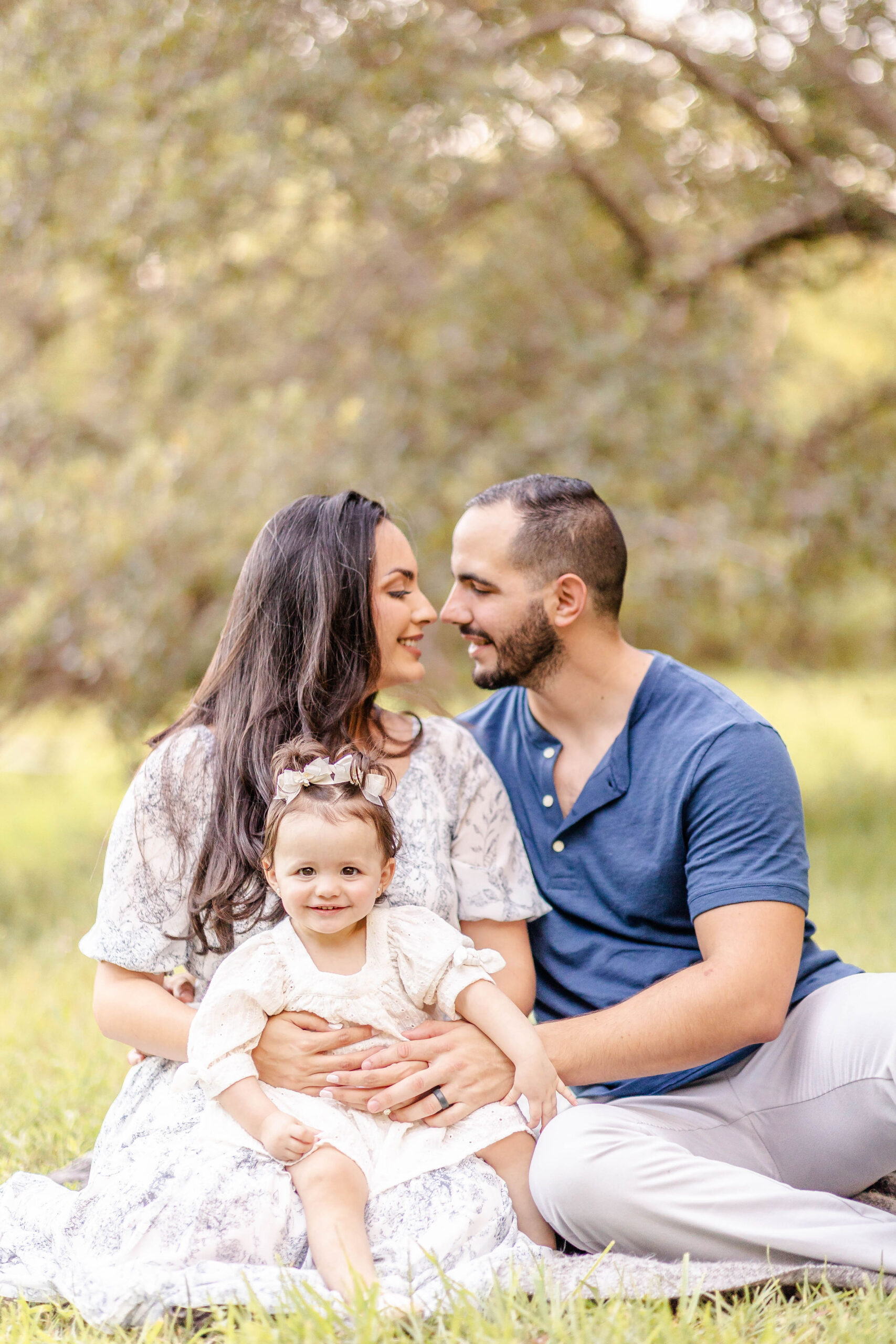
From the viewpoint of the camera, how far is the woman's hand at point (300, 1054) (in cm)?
243

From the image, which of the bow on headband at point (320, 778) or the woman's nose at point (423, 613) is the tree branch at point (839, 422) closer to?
the woman's nose at point (423, 613)

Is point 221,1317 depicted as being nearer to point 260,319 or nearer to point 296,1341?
point 296,1341

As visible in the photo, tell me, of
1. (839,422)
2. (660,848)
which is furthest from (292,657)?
(839,422)

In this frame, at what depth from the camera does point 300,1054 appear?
7.99 ft

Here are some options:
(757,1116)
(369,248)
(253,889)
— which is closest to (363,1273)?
(253,889)

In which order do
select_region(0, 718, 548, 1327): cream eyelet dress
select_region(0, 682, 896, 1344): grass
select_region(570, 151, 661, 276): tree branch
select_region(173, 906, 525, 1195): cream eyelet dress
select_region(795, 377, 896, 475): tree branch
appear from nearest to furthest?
select_region(0, 682, 896, 1344): grass → select_region(0, 718, 548, 1327): cream eyelet dress → select_region(173, 906, 525, 1195): cream eyelet dress → select_region(570, 151, 661, 276): tree branch → select_region(795, 377, 896, 475): tree branch

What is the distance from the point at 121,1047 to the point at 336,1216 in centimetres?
219

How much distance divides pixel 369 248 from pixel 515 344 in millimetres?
989

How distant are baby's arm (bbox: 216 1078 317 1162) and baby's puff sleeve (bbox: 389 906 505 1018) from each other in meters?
0.34

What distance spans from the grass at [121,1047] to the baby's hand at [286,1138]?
0.27 meters

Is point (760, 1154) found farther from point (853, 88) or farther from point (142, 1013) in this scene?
point (853, 88)

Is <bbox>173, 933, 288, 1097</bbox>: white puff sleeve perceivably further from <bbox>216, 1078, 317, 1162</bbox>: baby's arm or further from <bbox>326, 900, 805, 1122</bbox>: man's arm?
<bbox>326, 900, 805, 1122</bbox>: man's arm

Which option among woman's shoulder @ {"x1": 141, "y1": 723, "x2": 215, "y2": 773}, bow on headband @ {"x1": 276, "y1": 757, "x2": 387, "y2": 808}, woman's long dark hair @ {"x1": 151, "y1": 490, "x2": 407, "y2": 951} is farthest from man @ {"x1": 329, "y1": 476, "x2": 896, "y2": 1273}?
woman's shoulder @ {"x1": 141, "y1": 723, "x2": 215, "y2": 773}

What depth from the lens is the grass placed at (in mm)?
2148
